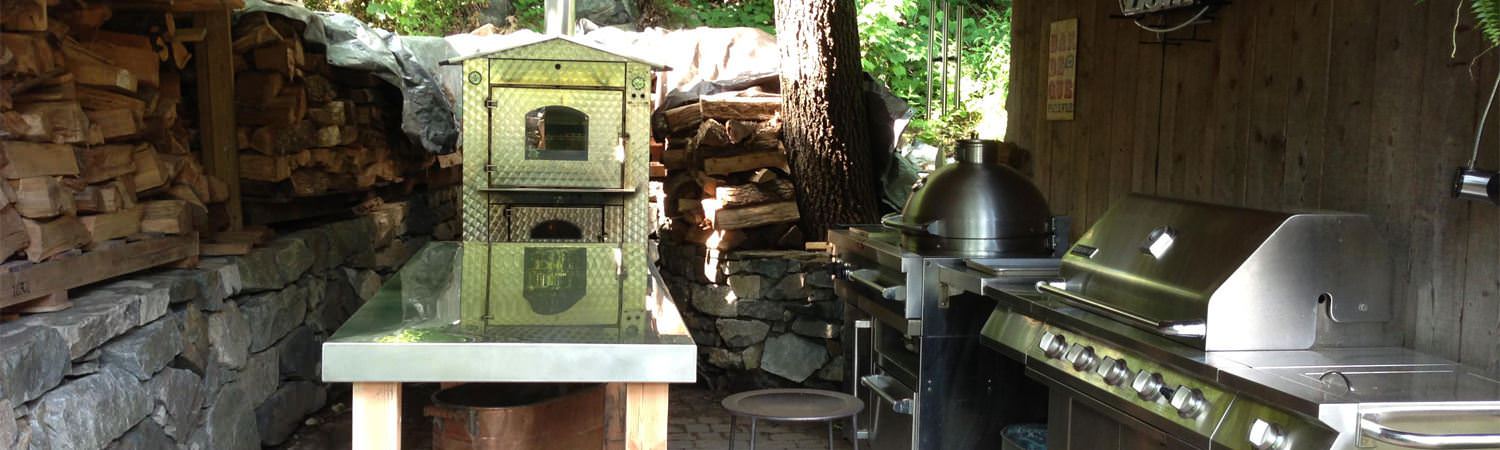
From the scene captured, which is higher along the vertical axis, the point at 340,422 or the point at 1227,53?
the point at 1227,53

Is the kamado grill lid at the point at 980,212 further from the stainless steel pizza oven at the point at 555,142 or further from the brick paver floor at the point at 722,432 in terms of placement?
the stainless steel pizza oven at the point at 555,142

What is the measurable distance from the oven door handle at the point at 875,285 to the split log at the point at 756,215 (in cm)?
179

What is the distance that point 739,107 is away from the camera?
24.5ft

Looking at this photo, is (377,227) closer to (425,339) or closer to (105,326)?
(105,326)

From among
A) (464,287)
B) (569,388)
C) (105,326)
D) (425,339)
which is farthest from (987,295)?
(105,326)

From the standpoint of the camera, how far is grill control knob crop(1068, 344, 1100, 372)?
3.26m

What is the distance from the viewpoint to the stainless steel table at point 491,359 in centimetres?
273

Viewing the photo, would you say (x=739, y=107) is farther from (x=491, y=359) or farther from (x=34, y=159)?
(x=491, y=359)

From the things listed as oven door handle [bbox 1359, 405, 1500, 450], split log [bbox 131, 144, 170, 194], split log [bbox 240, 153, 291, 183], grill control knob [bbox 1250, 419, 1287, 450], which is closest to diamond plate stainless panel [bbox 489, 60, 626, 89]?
split log [bbox 240, 153, 291, 183]

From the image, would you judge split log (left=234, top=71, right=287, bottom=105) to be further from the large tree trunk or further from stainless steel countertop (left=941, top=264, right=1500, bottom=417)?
stainless steel countertop (left=941, top=264, right=1500, bottom=417)

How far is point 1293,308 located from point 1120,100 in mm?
1980

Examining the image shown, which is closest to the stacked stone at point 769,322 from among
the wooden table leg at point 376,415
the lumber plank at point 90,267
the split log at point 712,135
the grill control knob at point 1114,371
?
the split log at point 712,135

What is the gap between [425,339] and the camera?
9.25 feet

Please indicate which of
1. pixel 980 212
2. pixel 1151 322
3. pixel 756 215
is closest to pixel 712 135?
pixel 756 215
